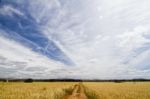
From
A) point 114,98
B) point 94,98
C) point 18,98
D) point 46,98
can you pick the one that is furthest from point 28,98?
point 94,98

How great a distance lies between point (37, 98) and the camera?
16406 millimetres

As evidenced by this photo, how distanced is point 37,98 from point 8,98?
92.4 inches

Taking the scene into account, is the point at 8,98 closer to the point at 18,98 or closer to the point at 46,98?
the point at 18,98

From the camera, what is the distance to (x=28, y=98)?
15.7m

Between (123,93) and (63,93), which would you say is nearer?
(123,93)

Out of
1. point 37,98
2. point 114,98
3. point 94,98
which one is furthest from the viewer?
point 94,98

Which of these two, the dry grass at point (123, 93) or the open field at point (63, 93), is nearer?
the open field at point (63, 93)

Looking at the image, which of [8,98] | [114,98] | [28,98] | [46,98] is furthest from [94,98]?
[8,98]

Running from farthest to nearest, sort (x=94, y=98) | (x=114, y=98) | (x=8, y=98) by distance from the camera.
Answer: (x=94, y=98) → (x=114, y=98) → (x=8, y=98)

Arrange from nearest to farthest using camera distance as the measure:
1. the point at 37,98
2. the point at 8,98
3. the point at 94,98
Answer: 1. the point at 8,98
2. the point at 37,98
3. the point at 94,98

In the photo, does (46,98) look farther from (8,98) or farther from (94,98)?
(94,98)

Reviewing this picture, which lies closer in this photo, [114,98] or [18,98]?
[18,98]

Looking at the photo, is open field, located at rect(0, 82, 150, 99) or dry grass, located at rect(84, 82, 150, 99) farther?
dry grass, located at rect(84, 82, 150, 99)

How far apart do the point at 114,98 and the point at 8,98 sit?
901 cm
